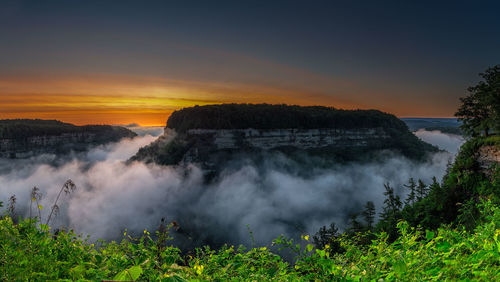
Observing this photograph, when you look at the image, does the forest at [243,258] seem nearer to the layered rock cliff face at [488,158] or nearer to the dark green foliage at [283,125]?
the layered rock cliff face at [488,158]

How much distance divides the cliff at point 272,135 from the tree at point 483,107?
405 feet

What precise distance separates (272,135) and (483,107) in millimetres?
126829

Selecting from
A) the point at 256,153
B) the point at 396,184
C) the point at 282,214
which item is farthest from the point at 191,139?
the point at 396,184

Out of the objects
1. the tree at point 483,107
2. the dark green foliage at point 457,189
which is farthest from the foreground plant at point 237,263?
the tree at point 483,107

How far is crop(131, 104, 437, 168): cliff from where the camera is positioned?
149875mm

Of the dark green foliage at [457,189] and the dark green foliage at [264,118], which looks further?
the dark green foliage at [264,118]

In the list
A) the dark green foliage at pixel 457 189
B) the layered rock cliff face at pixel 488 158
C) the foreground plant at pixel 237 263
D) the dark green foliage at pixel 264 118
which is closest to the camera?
the foreground plant at pixel 237 263

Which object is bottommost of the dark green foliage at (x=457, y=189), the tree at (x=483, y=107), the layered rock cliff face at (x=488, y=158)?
the dark green foliage at (x=457, y=189)

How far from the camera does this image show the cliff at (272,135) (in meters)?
150

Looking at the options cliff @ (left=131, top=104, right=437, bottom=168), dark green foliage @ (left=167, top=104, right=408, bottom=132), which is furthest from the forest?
dark green foliage @ (left=167, top=104, right=408, bottom=132)

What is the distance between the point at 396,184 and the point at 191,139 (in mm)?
150428

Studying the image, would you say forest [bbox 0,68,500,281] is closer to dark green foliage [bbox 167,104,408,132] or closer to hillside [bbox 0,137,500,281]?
hillside [bbox 0,137,500,281]

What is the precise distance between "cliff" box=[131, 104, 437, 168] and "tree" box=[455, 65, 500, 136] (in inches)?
4855

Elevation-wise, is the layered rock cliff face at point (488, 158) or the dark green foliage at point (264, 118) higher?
the dark green foliage at point (264, 118)
